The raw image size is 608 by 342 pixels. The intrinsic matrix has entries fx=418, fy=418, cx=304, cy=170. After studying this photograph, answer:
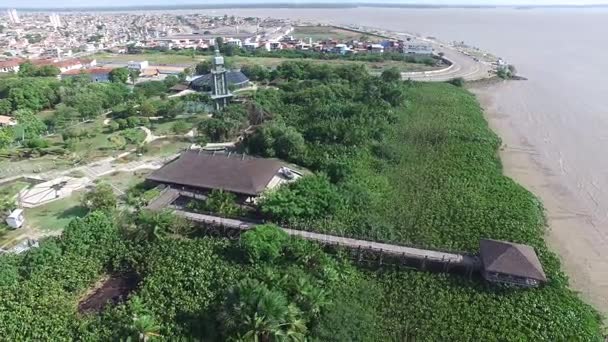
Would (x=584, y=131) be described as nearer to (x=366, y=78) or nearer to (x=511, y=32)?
(x=366, y=78)

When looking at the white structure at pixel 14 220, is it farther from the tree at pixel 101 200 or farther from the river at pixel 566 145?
the river at pixel 566 145

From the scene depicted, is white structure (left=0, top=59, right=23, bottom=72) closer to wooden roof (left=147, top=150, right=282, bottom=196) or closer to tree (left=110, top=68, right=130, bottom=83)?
tree (left=110, top=68, right=130, bottom=83)

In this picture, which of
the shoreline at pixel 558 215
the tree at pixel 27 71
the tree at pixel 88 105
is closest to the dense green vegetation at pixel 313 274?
the shoreline at pixel 558 215

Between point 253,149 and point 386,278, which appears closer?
point 386,278

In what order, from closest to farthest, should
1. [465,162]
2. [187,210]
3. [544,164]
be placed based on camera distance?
1. [187,210]
2. [465,162]
3. [544,164]

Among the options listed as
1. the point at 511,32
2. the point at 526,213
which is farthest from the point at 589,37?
the point at 526,213

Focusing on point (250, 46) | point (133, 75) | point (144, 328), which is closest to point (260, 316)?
point (144, 328)

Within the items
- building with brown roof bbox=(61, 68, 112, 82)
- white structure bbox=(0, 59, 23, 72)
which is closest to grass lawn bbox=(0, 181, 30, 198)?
building with brown roof bbox=(61, 68, 112, 82)
